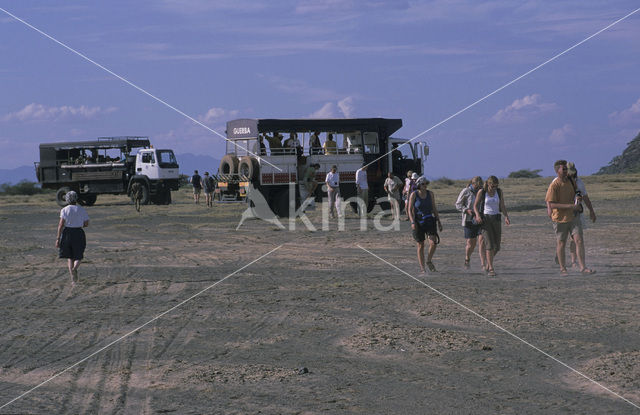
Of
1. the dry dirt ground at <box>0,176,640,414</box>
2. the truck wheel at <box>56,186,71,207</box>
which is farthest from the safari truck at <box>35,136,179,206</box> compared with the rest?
the dry dirt ground at <box>0,176,640,414</box>

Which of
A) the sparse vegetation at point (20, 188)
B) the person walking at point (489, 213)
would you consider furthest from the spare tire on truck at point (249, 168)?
the sparse vegetation at point (20, 188)

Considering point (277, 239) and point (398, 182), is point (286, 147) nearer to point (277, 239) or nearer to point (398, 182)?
point (398, 182)

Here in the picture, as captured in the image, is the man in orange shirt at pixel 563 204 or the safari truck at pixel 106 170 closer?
the man in orange shirt at pixel 563 204

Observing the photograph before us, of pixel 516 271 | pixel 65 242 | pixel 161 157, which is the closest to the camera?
pixel 65 242

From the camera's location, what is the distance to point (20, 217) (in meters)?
34.4

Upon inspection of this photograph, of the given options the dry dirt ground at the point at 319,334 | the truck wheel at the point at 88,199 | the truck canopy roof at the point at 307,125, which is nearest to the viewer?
the dry dirt ground at the point at 319,334

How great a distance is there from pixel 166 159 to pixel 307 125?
48.1 feet

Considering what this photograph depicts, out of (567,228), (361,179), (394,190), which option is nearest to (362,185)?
(361,179)

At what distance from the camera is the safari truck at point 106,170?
4034 cm

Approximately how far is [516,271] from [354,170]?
14.6 metres

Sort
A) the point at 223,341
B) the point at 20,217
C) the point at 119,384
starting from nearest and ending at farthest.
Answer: the point at 119,384 < the point at 223,341 < the point at 20,217

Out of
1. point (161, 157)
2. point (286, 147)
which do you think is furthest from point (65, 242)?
point (161, 157)

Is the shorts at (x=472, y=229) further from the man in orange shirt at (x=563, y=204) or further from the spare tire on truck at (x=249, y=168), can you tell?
the spare tire on truck at (x=249, y=168)

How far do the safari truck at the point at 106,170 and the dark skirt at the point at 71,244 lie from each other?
27.5 metres
